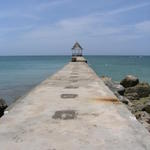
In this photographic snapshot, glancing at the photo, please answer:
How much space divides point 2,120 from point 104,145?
1.27 metres

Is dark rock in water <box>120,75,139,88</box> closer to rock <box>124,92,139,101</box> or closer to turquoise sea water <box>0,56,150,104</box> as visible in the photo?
rock <box>124,92,139,101</box>

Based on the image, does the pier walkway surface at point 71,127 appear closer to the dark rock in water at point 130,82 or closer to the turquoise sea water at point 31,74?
the turquoise sea water at point 31,74

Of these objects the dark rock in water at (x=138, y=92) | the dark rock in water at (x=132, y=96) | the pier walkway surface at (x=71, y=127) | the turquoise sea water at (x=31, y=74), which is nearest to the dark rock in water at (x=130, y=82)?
the dark rock in water at (x=138, y=92)

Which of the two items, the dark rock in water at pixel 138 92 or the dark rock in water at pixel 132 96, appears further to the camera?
the dark rock in water at pixel 138 92

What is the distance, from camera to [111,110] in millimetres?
3691

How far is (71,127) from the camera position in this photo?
296cm

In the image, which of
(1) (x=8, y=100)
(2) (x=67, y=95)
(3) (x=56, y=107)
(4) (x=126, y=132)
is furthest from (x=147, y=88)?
(4) (x=126, y=132)

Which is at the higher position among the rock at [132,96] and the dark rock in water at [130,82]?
the dark rock in water at [130,82]

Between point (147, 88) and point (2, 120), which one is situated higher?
point (2, 120)

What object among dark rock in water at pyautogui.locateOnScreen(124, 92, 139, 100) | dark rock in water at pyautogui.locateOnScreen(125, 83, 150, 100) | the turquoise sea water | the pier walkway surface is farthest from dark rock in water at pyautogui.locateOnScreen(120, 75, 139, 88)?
the pier walkway surface

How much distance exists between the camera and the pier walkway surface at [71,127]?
8.13 ft

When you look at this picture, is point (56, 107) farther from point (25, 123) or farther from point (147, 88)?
point (147, 88)

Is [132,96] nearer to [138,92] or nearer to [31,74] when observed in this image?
[138,92]

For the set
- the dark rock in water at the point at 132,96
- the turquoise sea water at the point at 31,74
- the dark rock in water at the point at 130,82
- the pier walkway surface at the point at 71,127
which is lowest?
the turquoise sea water at the point at 31,74
